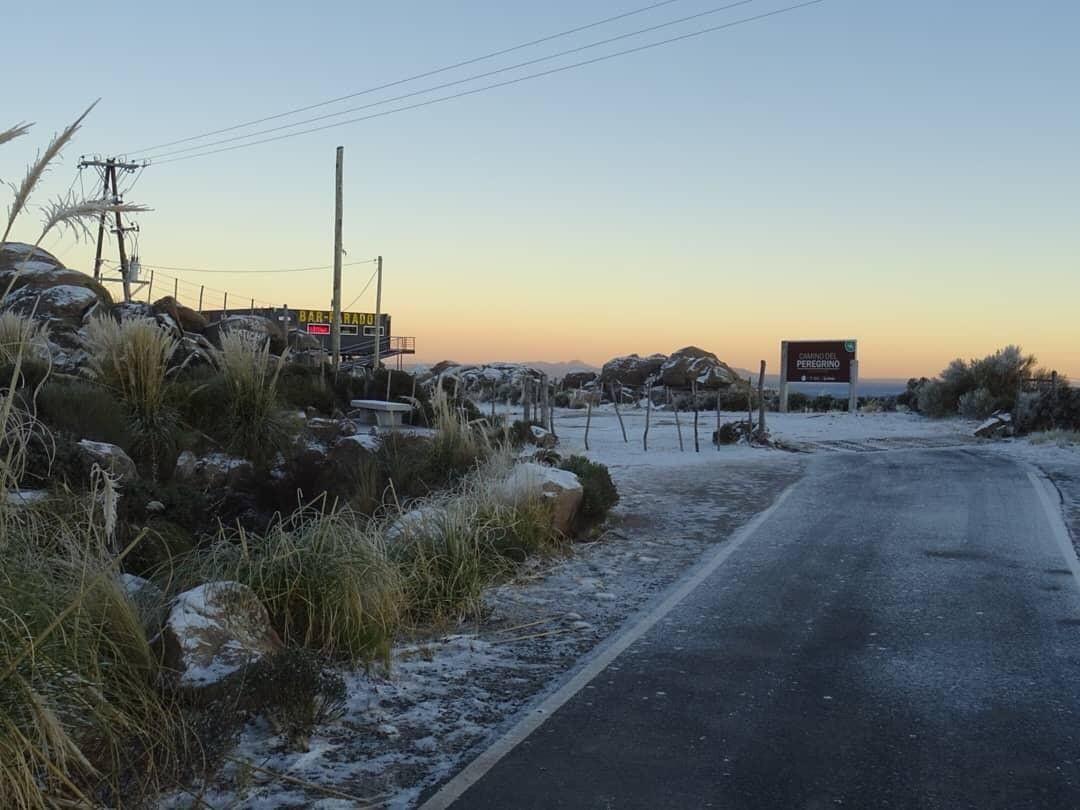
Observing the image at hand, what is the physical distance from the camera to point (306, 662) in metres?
4.89

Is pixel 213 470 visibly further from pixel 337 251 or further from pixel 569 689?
pixel 337 251

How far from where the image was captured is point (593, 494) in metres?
10.7

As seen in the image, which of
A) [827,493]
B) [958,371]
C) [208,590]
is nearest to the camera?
[208,590]

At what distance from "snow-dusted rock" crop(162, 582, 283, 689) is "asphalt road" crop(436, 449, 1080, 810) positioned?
1.45 m

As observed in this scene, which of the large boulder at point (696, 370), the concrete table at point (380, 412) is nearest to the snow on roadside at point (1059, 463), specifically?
the concrete table at point (380, 412)

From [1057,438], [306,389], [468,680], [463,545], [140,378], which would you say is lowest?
[468,680]

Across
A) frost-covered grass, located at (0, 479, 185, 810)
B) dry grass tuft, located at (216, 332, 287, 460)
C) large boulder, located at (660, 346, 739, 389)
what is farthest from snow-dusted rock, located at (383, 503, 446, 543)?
large boulder, located at (660, 346, 739, 389)

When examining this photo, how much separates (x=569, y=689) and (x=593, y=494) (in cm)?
521

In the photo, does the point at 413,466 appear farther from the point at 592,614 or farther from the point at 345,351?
the point at 345,351

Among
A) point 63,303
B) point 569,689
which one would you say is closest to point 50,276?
point 63,303

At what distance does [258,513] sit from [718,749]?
7036 millimetres

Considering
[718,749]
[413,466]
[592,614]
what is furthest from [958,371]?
[718,749]

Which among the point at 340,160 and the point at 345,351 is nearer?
the point at 340,160

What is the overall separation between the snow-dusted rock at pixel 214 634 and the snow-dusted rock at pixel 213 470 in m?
5.33
